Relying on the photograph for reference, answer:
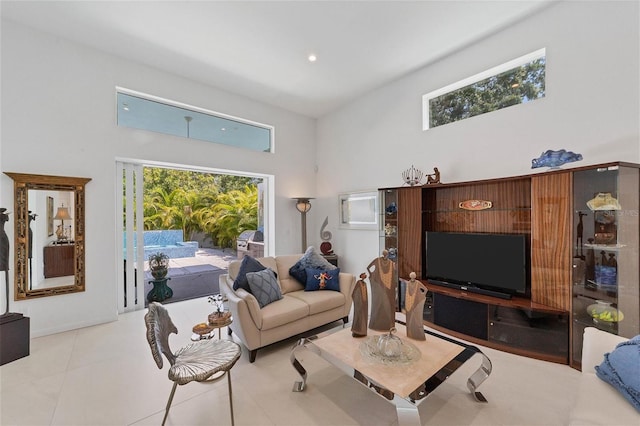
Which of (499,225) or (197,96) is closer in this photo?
(499,225)

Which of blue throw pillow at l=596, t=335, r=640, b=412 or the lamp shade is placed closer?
blue throw pillow at l=596, t=335, r=640, b=412

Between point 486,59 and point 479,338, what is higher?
point 486,59

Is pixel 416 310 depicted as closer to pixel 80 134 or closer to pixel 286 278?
pixel 286 278

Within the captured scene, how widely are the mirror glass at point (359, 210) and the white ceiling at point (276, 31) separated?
1.91 metres

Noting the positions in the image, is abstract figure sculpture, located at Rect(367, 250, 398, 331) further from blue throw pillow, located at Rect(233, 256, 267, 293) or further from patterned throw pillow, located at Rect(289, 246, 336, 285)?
blue throw pillow, located at Rect(233, 256, 267, 293)

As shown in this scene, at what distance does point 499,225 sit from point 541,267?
2.19 feet

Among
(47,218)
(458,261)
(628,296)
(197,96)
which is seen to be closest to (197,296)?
(47,218)

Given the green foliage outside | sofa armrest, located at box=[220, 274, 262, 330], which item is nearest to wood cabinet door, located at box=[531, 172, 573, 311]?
the green foliage outside

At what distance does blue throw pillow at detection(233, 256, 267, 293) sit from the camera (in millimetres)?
2816

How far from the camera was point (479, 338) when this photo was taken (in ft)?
9.15

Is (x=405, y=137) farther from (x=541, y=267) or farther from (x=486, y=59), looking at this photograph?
(x=541, y=267)

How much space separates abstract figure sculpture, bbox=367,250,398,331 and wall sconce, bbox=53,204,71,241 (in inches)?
145

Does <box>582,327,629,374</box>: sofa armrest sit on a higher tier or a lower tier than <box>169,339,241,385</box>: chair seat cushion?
higher

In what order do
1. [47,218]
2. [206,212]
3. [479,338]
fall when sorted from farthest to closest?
[206,212]
[47,218]
[479,338]
